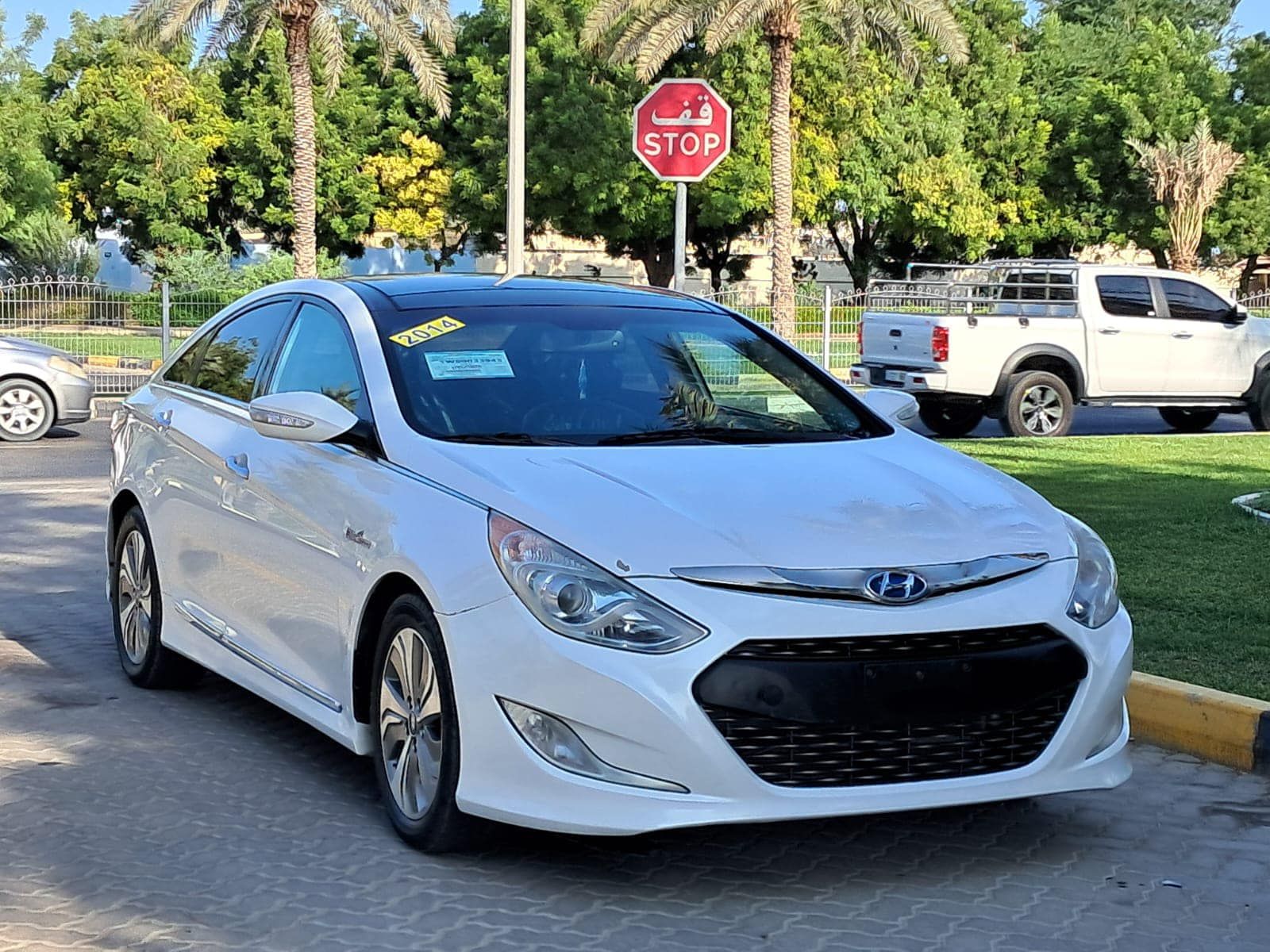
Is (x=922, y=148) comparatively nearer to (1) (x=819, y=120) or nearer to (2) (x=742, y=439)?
(1) (x=819, y=120)

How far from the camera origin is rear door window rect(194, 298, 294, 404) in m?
6.36

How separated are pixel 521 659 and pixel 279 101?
58460 millimetres

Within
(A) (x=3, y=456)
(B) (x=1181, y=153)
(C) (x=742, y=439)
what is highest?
(B) (x=1181, y=153)

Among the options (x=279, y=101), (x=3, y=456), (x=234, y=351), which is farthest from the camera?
(x=279, y=101)

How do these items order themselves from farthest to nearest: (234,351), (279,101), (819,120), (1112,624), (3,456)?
(279,101) → (819,120) → (3,456) → (234,351) → (1112,624)

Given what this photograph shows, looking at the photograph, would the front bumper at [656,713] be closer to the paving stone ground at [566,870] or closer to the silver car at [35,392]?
the paving stone ground at [566,870]

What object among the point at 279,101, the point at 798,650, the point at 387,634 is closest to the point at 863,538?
the point at 798,650

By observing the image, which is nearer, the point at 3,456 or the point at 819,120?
the point at 3,456

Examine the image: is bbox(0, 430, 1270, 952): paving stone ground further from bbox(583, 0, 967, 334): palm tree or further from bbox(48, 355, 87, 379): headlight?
bbox(583, 0, 967, 334): palm tree

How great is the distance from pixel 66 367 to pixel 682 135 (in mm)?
7732

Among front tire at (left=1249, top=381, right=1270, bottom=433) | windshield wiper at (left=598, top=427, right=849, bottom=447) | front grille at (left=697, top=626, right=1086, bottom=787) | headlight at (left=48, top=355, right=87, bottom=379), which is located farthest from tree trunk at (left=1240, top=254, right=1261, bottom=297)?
front grille at (left=697, top=626, right=1086, bottom=787)

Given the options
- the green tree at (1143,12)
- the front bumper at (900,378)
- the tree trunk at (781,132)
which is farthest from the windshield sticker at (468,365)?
the green tree at (1143,12)

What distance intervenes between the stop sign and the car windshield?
7.88 meters

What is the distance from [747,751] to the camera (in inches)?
170
